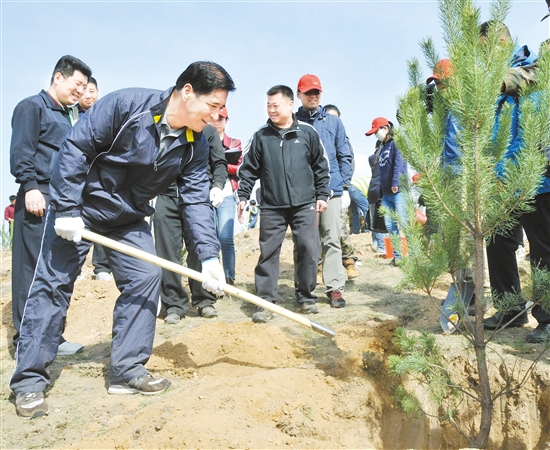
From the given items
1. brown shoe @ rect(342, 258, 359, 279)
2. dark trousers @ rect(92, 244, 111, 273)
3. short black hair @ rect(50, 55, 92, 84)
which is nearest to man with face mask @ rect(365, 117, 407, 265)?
brown shoe @ rect(342, 258, 359, 279)

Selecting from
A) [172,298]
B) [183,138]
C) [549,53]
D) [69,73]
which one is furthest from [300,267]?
[549,53]

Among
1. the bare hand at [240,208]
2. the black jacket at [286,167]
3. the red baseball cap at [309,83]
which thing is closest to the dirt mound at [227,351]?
the black jacket at [286,167]

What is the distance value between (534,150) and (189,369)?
255 cm

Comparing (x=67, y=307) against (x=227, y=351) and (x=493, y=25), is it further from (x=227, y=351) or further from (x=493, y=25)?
(x=493, y=25)

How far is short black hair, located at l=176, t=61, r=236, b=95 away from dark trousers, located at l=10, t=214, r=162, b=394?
100 centimetres

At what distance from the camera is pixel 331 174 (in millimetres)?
5551

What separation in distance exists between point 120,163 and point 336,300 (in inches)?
108

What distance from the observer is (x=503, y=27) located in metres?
2.79

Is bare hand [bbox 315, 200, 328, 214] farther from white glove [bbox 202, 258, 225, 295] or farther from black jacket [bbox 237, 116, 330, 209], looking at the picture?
white glove [bbox 202, 258, 225, 295]

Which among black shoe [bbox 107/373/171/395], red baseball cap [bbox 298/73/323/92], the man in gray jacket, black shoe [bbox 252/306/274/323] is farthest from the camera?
red baseball cap [bbox 298/73/323/92]

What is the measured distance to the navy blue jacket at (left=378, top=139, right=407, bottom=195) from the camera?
6598mm

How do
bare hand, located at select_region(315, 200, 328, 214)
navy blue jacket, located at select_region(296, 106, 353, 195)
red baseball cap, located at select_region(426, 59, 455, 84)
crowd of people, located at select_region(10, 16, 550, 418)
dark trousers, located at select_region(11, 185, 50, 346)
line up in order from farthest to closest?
1. navy blue jacket, located at select_region(296, 106, 353, 195)
2. bare hand, located at select_region(315, 200, 328, 214)
3. dark trousers, located at select_region(11, 185, 50, 346)
4. crowd of people, located at select_region(10, 16, 550, 418)
5. red baseball cap, located at select_region(426, 59, 455, 84)

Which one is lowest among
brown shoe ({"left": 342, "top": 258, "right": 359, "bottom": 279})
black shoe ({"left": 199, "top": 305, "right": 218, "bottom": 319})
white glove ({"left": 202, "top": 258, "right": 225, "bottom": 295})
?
black shoe ({"left": 199, "top": 305, "right": 218, "bottom": 319})

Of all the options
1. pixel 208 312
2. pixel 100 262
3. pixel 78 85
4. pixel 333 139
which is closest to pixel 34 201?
pixel 78 85
